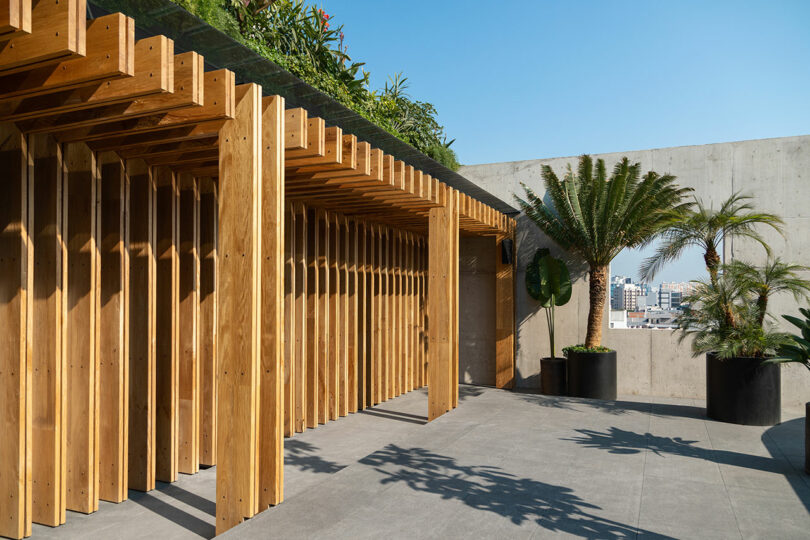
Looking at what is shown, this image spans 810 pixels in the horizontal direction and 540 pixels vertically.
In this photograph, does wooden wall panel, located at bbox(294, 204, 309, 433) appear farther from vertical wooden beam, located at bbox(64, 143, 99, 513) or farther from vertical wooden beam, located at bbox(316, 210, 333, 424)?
vertical wooden beam, located at bbox(64, 143, 99, 513)

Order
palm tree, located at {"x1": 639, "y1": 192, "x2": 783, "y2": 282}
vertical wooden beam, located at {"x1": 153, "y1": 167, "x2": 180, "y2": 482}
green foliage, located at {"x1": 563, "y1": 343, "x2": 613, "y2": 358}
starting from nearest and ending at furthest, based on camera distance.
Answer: vertical wooden beam, located at {"x1": 153, "y1": 167, "x2": 180, "y2": 482}, palm tree, located at {"x1": 639, "y1": 192, "x2": 783, "y2": 282}, green foliage, located at {"x1": 563, "y1": 343, "x2": 613, "y2": 358}

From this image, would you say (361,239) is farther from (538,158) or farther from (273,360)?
(273,360)

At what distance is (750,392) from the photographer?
22.1 feet

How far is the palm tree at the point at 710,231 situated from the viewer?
7.67m

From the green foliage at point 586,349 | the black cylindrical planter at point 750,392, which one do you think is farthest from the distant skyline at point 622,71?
the black cylindrical planter at point 750,392

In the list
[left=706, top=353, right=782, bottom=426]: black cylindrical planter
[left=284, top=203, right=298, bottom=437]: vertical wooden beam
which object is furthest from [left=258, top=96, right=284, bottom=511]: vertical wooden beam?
[left=706, top=353, right=782, bottom=426]: black cylindrical planter

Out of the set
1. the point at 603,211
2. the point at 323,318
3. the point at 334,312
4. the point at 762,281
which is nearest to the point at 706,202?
the point at 603,211

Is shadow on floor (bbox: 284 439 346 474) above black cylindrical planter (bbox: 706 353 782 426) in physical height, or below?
below

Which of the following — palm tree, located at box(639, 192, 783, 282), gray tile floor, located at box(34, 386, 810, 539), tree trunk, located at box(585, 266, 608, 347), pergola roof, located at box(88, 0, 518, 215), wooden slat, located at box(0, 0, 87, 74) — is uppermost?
pergola roof, located at box(88, 0, 518, 215)

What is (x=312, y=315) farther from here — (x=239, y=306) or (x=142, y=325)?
(x=239, y=306)

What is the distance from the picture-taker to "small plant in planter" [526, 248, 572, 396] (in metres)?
9.06

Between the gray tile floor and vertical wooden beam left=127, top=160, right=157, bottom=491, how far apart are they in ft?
0.98

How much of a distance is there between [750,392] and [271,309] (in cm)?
595

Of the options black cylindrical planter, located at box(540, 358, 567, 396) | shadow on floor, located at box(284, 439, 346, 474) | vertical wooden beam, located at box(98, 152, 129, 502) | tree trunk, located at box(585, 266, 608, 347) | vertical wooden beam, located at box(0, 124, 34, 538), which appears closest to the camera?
vertical wooden beam, located at box(0, 124, 34, 538)
